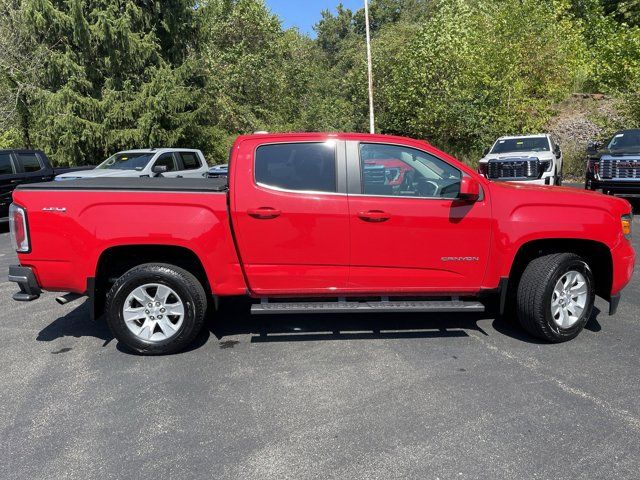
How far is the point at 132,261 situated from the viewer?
4.58 metres

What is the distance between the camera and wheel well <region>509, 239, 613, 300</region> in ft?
15.2

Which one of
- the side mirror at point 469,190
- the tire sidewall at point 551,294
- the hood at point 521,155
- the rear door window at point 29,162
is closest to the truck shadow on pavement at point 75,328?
the side mirror at point 469,190

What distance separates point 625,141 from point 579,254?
29.9 feet

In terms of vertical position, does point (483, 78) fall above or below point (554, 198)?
above

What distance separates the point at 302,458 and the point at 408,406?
89 cm

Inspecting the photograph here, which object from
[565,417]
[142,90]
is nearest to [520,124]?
[142,90]

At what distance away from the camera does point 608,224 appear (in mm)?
4512

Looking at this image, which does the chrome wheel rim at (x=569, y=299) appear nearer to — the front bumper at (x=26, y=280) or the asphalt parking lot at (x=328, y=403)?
the asphalt parking lot at (x=328, y=403)

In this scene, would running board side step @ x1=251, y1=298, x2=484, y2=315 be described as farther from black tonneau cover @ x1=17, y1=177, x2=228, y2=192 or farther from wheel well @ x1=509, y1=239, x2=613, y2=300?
black tonneau cover @ x1=17, y1=177, x2=228, y2=192

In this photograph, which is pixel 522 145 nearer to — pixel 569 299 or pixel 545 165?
pixel 545 165

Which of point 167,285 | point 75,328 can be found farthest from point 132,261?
point 75,328

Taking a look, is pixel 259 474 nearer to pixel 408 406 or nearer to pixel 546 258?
pixel 408 406

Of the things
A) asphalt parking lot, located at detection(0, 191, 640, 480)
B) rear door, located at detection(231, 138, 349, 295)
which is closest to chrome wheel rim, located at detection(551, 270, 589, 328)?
asphalt parking lot, located at detection(0, 191, 640, 480)

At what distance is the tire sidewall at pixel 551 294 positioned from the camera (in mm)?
4426
